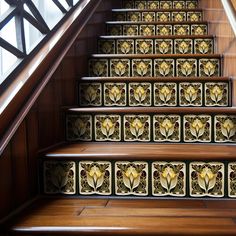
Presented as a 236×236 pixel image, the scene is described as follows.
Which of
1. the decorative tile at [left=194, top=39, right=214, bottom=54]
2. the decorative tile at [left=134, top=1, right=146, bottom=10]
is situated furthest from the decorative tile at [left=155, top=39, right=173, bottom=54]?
the decorative tile at [left=134, top=1, right=146, bottom=10]

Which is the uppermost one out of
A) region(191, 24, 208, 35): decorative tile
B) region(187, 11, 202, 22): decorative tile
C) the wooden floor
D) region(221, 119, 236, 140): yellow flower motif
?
region(187, 11, 202, 22): decorative tile

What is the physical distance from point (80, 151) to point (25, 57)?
0.43 meters

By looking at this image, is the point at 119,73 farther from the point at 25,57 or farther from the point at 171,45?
the point at 25,57

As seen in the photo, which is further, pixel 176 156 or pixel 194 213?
pixel 176 156

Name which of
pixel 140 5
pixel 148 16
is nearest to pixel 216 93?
pixel 148 16

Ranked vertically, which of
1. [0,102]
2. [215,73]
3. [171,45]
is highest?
[171,45]

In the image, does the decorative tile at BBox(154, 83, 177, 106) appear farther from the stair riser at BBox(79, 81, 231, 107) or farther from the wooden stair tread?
the wooden stair tread

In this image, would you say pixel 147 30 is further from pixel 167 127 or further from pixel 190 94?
pixel 167 127

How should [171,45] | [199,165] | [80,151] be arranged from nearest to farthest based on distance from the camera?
[199,165]
[80,151]
[171,45]

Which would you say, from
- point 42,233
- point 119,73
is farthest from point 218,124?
point 42,233

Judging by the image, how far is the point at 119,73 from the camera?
234cm

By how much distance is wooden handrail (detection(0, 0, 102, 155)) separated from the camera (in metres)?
1.22

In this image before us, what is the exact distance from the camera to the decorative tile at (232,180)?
1.42 m

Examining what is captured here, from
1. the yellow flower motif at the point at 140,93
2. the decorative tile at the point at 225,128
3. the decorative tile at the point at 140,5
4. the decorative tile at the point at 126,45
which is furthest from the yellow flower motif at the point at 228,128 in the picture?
the decorative tile at the point at 140,5
